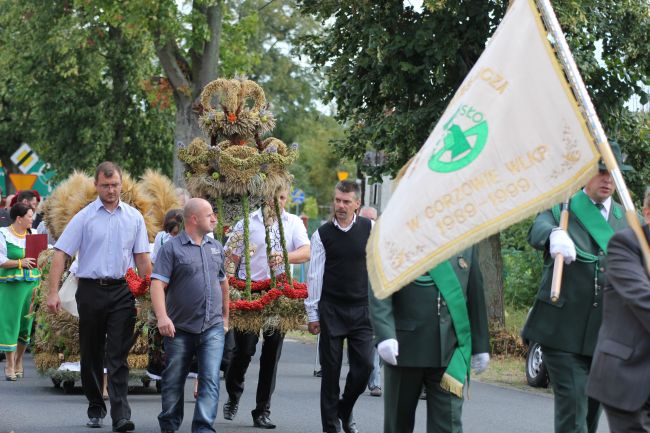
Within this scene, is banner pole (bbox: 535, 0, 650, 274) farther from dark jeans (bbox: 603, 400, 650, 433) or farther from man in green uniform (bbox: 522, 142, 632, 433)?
man in green uniform (bbox: 522, 142, 632, 433)

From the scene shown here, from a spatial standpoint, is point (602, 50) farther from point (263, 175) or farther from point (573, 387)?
point (573, 387)

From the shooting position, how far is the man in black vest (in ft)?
34.0

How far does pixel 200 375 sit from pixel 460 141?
3904 mm

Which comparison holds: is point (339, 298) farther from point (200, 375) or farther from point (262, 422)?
point (262, 422)

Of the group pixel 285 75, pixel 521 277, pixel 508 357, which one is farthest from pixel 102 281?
pixel 285 75

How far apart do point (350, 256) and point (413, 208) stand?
383 cm

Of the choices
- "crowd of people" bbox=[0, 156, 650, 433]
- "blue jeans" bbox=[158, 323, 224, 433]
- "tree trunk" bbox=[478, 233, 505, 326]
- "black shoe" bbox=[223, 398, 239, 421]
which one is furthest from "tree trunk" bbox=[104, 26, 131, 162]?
"blue jeans" bbox=[158, 323, 224, 433]

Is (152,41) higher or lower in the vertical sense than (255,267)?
higher

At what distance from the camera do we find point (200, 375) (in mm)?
9758

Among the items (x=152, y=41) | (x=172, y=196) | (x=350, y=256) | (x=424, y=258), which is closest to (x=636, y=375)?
(x=424, y=258)

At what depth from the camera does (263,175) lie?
11.4 meters

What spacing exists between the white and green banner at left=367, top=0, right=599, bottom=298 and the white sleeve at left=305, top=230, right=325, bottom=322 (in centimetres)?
379

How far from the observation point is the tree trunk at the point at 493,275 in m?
19.2

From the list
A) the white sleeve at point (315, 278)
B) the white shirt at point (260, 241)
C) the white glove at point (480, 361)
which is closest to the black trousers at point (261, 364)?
the white shirt at point (260, 241)
